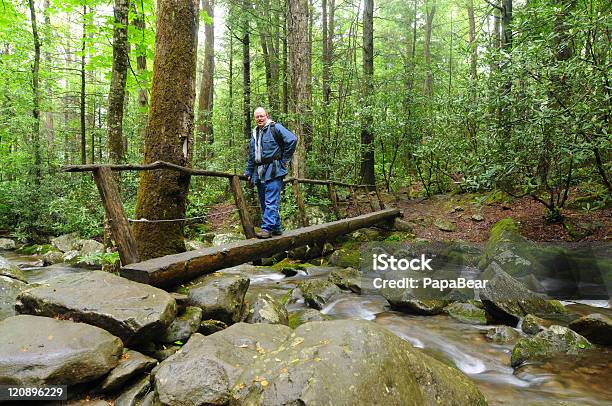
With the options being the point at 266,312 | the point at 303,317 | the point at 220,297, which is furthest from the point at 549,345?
the point at 220,297

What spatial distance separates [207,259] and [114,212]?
4.12ft

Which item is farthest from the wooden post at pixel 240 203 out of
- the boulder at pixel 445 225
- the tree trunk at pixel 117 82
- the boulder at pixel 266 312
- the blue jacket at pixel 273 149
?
the boulder at pixel 445 225

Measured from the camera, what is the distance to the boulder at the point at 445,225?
34.2ft

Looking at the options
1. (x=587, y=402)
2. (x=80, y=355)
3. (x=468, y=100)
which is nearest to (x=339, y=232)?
Result: (x=468, y=100)

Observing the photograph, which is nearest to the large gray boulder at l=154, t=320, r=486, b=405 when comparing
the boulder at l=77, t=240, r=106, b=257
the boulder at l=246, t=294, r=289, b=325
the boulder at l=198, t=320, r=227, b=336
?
the boulder at l=198, t=320, r=227, b=336

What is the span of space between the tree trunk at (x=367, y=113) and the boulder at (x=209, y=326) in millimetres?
9266

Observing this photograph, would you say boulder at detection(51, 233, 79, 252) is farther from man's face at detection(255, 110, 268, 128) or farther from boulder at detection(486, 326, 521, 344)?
boulder at detection(486, 326, 521, 344)

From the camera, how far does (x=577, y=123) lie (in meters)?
6.31

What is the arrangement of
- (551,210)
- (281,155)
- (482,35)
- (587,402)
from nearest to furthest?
(587,402) < (281,155) < (482,35) < (551,210)

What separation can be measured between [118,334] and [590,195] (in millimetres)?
10136

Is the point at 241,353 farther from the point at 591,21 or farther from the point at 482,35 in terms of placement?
the point at 482,35

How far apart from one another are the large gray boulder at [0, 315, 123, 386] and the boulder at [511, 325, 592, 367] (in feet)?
13.6

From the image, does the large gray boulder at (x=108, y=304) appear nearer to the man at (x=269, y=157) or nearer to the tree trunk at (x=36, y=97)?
the man at (x=269, y=157)

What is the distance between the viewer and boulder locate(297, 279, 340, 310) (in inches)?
253
